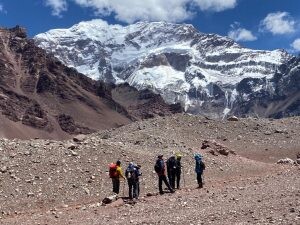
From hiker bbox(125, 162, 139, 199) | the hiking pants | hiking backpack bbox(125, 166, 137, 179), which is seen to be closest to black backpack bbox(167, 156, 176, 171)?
the hiking pants

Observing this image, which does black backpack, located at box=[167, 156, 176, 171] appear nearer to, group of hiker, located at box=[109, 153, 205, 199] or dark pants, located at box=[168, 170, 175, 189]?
group of hiker, located at box=[109, 153, 205, 199]

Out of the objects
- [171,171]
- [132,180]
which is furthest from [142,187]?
[132,180]

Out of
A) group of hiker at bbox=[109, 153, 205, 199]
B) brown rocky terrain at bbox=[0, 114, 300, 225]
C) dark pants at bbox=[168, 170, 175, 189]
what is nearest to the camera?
brown rocky terrain at bbox=[0, 114, 300, 225]

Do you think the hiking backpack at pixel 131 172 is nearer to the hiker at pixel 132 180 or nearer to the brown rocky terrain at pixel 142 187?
the hiker at pixel 132 180

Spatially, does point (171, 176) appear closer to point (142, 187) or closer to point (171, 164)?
point (171, 164)

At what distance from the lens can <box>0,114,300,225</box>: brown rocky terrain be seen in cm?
2070

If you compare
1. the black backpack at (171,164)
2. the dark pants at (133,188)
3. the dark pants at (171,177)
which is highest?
the black backpack at (171,164)

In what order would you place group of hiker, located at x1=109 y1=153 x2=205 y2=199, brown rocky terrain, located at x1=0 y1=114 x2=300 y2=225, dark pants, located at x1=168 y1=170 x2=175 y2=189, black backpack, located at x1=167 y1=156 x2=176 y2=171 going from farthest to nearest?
black backpack, located at x1=167 y1=156 x2=176 y2=171 → dark pants, located at x1=168 y1=170 x2=175 y2=189 → group of hiker, located at x1=109 y1=153 x2=205 y2=199 → brown rocky terrain, located at x1=0 y1=114 x2=300 y2=225

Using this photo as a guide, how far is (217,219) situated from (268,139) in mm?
37317

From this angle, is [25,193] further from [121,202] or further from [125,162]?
[125,162]

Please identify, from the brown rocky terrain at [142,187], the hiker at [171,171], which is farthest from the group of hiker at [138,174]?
the brown rocky terrain at [142,187]

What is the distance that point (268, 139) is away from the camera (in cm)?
5547

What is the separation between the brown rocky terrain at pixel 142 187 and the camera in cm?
2070

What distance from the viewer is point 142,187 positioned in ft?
101
